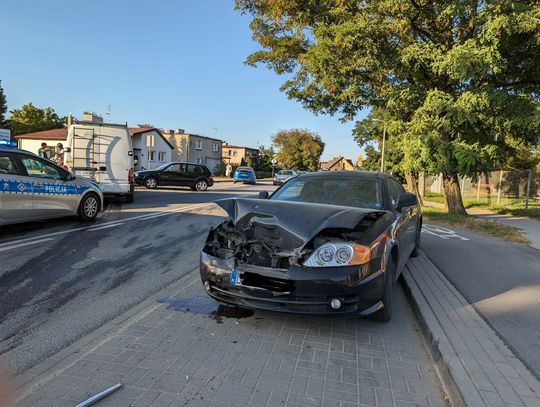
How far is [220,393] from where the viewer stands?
296 cm

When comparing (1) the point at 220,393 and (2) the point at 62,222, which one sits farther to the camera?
(2) the point at 62,222

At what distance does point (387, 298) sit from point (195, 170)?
21.6 meters

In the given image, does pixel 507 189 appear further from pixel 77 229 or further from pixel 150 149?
pixel 150 149

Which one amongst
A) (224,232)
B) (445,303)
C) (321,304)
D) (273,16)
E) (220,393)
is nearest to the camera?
(220,393)

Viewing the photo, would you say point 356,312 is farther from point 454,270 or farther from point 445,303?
point 454,270

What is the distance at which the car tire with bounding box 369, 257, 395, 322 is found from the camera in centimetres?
412

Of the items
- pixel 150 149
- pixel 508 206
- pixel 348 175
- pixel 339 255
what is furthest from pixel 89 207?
pixel 150 149

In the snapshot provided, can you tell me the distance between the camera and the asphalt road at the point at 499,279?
13.3 ft

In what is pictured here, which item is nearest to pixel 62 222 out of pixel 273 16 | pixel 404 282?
pixel 404 282

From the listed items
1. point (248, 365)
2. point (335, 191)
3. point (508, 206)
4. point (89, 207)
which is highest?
point (335, 191)

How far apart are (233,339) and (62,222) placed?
7712mm

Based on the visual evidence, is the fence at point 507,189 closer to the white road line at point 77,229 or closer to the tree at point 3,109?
the white road line at point 77,229

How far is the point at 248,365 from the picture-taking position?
338 centimetres

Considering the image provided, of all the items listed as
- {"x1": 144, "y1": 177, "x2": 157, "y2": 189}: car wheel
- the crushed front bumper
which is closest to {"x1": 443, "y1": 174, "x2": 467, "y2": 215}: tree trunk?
the crushed front bumper
